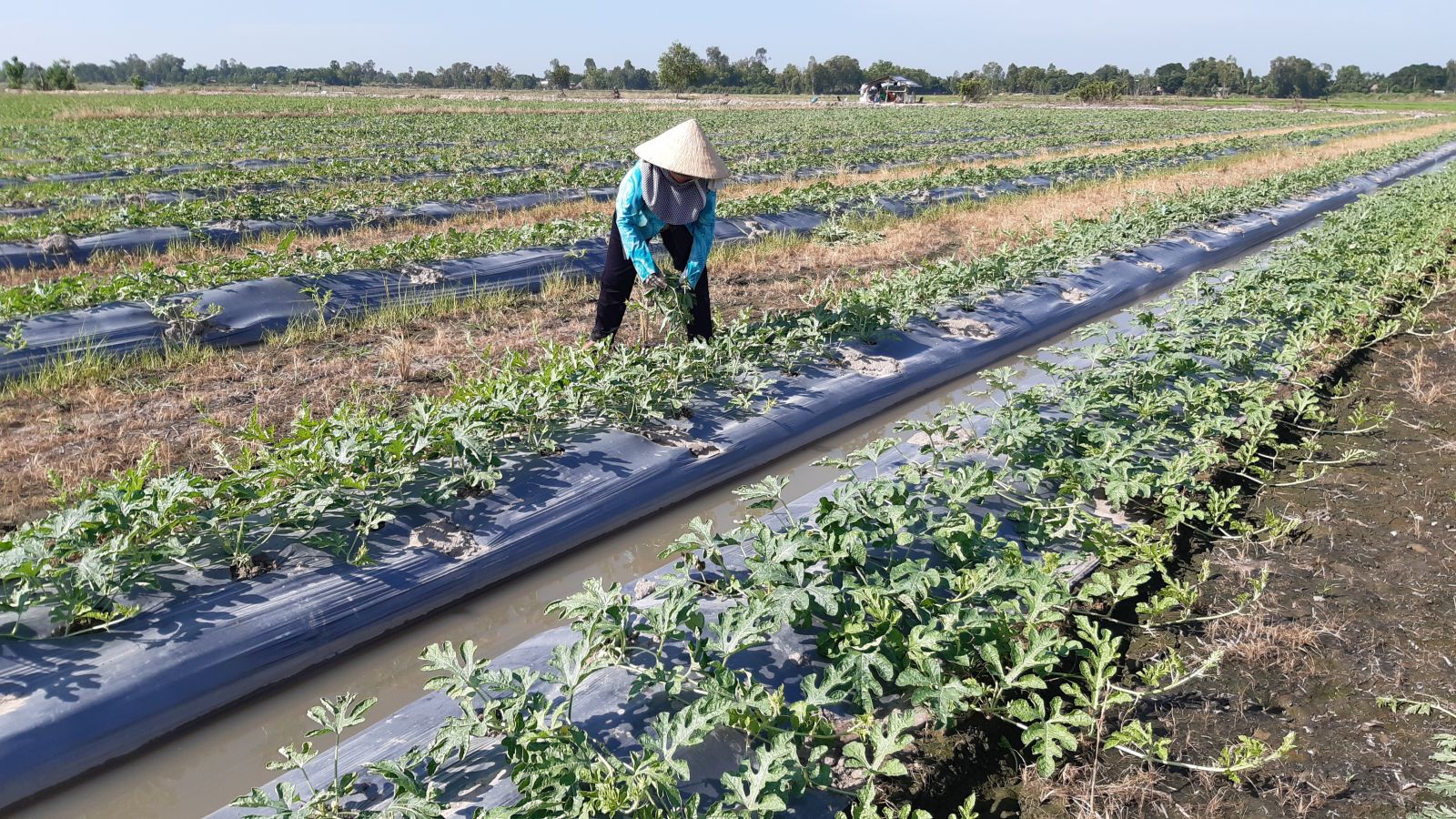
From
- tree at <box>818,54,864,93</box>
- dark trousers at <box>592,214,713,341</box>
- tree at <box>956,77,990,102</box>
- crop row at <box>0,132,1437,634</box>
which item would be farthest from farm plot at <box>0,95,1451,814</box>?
tree at <box>818,54,864,93</box>

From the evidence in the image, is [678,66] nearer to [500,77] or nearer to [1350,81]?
[500,77]

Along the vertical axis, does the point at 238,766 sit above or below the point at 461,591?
below

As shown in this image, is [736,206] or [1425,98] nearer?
[736,206]

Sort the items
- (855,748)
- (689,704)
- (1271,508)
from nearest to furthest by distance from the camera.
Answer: (855,748), (689,704), (1271,508)

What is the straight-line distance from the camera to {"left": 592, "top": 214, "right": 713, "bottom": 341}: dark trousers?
477cm

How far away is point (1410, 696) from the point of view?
8.09ft

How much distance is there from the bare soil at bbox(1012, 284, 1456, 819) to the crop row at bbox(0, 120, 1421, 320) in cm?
620

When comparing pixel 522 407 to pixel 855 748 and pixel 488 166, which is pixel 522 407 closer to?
pixel 855 748

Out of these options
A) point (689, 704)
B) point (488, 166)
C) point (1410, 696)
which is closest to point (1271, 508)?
point (1410, 696)

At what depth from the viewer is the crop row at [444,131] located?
53.5ft

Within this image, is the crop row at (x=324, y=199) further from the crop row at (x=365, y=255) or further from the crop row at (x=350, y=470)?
the crop row at (x=350, y=470)

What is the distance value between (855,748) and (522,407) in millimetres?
2195

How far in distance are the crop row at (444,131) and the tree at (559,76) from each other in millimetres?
37772

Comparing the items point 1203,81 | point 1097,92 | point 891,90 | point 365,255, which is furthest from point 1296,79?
point 365,255
